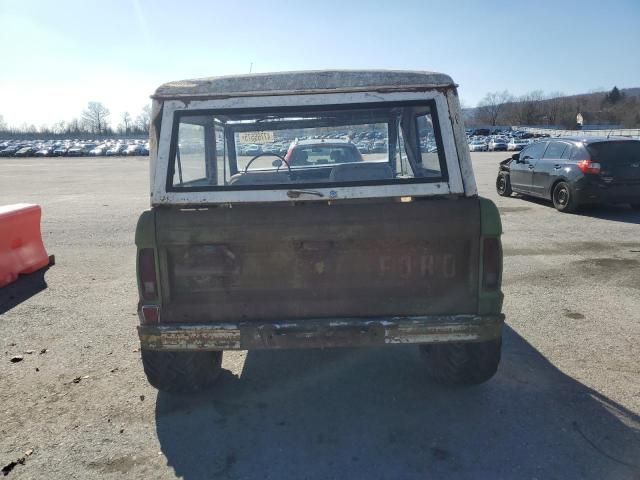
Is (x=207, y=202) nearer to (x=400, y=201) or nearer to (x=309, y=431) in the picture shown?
(x=400, y=201)

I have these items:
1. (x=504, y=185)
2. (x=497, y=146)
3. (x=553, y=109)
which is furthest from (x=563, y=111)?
(x=504, y=185)

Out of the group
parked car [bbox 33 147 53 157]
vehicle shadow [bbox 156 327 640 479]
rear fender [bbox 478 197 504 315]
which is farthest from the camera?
parked car [bbox 33 147 53 157]

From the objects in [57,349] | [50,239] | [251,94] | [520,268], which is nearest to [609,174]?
[520,268]

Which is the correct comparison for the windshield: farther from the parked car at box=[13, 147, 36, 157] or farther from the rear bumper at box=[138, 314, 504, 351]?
the parked car at box=[13, 147, 36, 157]

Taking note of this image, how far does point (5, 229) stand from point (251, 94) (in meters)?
5.29

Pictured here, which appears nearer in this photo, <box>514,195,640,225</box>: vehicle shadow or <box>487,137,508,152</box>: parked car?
<box>514,195,640,225</box>: vehicle shadow

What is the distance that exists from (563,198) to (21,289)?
1078 cm

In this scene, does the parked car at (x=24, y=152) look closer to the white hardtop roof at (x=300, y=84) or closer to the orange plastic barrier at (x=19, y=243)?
the orange plastic barrier at (x=19, y=243)

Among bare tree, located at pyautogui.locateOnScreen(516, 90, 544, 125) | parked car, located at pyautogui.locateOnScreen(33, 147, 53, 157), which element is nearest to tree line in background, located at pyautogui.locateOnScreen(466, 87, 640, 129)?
bare tree, located at pyautogui.locateOnScreen(516, 90, 544, 125)

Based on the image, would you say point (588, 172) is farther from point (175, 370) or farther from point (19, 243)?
point (19, 243)

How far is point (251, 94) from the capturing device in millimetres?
3141

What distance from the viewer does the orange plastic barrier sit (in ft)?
21.5

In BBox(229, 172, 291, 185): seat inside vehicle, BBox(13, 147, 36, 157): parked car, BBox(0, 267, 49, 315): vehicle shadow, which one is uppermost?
BBox(13, 147, 36, 157): parked car

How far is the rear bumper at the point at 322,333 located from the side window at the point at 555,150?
9.79 m
